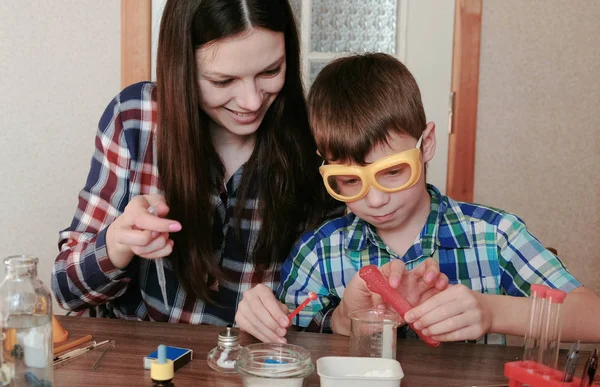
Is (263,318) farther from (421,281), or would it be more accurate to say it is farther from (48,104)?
(48,104)

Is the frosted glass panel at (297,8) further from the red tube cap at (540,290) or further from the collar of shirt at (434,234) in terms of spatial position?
the red tube cap at (540,290)

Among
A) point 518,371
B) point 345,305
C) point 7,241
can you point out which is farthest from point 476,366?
point 7,241

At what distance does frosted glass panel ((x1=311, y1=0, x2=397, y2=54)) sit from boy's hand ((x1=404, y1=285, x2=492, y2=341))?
5.80 ft

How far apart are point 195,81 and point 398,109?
0.48 m

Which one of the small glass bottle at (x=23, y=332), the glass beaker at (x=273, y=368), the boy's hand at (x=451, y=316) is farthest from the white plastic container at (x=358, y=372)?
the small glass bottle at (x=23, y=332)

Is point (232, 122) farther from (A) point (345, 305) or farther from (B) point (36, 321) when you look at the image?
(B) point (36, 321)

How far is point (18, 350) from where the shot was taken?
3.35 feet

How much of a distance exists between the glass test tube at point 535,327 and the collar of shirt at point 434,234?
0.53 metres

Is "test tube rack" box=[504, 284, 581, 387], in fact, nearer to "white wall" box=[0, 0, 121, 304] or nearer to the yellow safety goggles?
the yellow safety goggles

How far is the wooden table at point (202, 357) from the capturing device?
1135mm

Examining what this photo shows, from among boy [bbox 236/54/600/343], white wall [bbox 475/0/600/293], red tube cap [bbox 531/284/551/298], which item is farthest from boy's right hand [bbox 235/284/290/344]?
white wall [bbox 475/0/600/293]

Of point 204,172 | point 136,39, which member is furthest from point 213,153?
point 136,39

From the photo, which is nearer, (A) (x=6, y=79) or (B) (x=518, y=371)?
(B) (x=518, y=371)

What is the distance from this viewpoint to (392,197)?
4.94 feet
